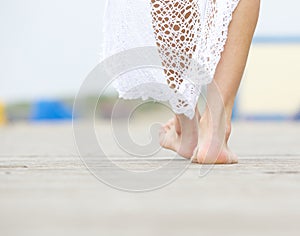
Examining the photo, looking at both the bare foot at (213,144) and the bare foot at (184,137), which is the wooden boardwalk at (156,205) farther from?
the bare foot at (184,137)

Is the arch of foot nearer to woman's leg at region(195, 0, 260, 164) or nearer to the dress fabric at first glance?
the dress fabric

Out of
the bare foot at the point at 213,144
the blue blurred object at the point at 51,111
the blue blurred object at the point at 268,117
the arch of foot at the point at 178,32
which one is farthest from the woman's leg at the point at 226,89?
the blue blurred object at the point at 51,111

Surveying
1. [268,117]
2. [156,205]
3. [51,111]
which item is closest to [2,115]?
[51,111]

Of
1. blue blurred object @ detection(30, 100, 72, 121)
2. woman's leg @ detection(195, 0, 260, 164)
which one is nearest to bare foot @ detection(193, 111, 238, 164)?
woman's leg @ detection(195, 0, 260, 164)

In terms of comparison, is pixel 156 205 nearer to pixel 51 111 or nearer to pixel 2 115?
pixel 2 115

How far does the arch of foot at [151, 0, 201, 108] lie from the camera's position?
5.90 ft

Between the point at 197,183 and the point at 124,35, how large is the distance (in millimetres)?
809

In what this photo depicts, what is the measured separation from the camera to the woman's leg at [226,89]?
1.59m

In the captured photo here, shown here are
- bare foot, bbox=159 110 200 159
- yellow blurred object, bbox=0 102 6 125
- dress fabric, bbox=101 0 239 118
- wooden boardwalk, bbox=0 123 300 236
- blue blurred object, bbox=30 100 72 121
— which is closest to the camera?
wooden boardwalk, bbox=0 123 300 236

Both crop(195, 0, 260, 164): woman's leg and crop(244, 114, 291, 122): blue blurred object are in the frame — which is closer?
crop(195, 0, 260, 164): woman's leg

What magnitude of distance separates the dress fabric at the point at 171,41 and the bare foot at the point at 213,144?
0.40ft

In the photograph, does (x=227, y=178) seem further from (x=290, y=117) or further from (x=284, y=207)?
(x=290, y=117)

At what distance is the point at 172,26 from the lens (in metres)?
1.81

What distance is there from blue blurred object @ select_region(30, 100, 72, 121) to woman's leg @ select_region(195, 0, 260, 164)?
17.8 ft
